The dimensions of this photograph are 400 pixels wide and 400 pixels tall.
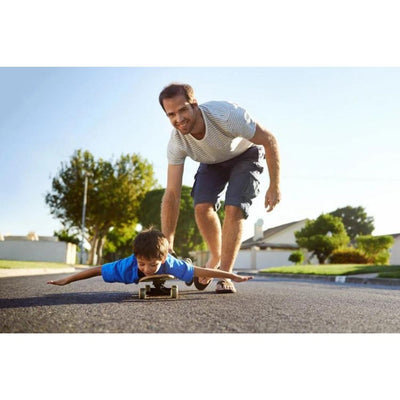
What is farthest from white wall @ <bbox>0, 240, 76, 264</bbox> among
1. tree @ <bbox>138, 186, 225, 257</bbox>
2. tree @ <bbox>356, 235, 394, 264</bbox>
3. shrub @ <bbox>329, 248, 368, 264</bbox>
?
tree @ <bbox>138, 186, 225, 257</bbox>

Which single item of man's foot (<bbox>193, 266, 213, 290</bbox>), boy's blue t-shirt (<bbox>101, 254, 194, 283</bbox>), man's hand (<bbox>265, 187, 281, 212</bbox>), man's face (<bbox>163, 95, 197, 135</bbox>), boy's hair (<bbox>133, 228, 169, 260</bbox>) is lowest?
man's foot (<bbox>193, 266, 213, 290</bbox>)

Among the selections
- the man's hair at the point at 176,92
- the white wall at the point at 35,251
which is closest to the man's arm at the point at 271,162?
the man's hair at the point at 176,92

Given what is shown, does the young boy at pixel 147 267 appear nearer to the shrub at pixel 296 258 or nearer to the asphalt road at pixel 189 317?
the asphalt road at pixel 189 317

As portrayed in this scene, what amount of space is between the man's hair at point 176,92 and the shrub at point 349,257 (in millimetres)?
14438

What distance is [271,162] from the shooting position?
2.76 metres

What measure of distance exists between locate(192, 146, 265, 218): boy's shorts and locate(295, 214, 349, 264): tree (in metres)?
16.1

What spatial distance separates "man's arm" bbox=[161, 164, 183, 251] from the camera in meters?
3.05

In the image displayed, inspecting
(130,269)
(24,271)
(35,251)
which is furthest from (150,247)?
(24,271)

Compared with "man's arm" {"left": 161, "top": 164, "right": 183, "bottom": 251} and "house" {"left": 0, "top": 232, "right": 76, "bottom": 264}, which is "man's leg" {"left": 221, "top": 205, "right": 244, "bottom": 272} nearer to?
"man's arm" {"left": 161, "top": 164, "right": 183, "bottom": 251}

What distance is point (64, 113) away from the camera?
3.47 metres

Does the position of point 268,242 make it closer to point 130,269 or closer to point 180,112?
point 180,112
